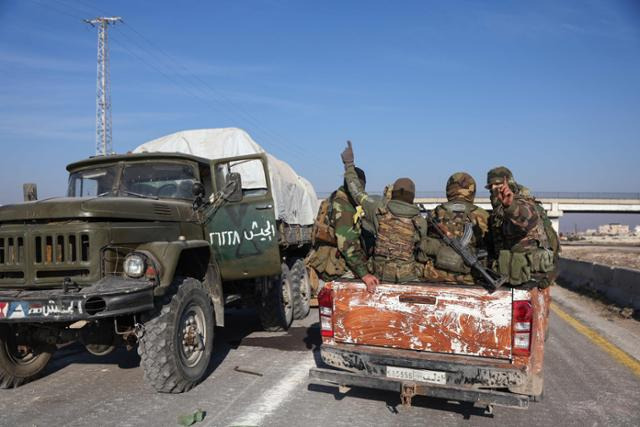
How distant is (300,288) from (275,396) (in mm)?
4052

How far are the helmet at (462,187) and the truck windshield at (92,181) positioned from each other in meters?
3.89

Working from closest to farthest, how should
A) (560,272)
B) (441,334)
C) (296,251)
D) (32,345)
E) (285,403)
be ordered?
(441,334) < (285,403) < (32,345) < (296,251) < (560,272)

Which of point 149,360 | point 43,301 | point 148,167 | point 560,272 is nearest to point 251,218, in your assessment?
point 148,167

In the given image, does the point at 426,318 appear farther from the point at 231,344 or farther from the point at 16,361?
the point at 16,361

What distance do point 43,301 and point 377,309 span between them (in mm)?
2733

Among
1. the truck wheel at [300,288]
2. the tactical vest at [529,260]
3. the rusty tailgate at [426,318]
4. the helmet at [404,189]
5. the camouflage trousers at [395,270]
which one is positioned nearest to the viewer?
the rusty tailgate at [426,318]

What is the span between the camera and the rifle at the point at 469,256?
4027 mm

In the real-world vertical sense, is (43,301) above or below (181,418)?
above

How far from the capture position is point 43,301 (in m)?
4.21

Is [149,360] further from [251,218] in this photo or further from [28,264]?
[251,218]

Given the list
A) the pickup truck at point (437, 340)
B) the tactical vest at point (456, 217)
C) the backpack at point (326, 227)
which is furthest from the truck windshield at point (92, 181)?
the tactical vest at point (456, 217)

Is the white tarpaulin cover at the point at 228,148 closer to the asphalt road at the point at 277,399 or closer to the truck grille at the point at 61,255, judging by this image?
the asphalt road at the point at 277,399

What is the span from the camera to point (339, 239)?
521 centimetres

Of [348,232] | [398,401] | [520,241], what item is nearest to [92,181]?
[348,232]
